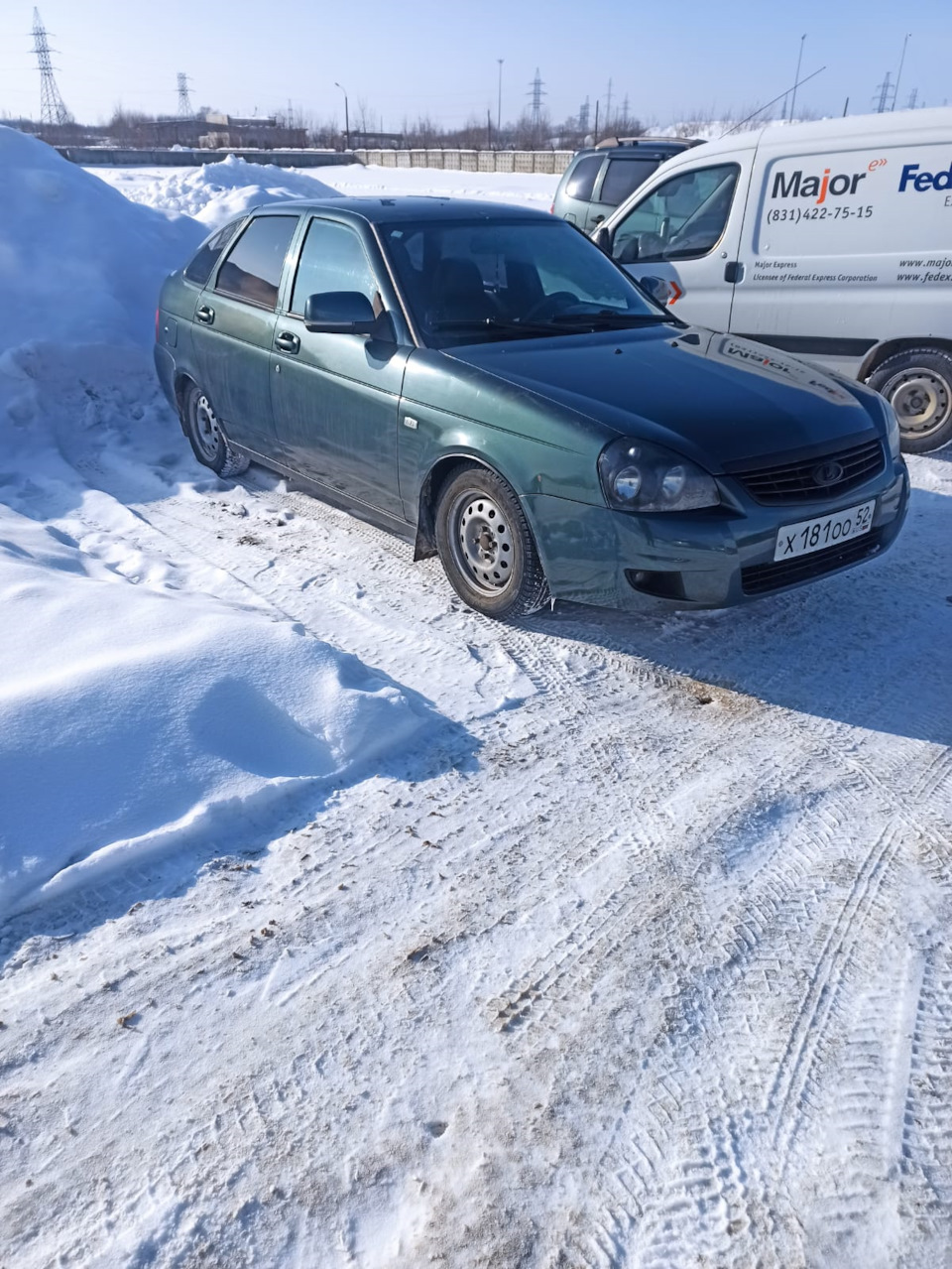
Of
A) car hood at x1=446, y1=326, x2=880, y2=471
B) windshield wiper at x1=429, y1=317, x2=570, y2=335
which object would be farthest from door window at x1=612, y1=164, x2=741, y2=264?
windshield wiper at x1=429, y1=317, x2=570, y2=335

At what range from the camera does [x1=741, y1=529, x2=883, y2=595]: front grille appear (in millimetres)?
3488

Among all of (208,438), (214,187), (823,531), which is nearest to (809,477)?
(823,531)

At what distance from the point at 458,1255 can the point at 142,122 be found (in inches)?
2638

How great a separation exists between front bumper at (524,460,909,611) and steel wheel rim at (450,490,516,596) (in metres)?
0.24

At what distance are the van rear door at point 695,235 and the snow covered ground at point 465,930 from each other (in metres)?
3.41

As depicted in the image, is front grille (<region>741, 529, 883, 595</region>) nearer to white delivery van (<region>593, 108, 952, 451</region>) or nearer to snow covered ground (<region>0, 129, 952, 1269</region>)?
snow covered ground (<region>0, 129, 952, 1269</region>)

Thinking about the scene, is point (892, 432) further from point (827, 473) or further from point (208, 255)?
point (208, 255)

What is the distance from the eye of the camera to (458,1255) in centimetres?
174

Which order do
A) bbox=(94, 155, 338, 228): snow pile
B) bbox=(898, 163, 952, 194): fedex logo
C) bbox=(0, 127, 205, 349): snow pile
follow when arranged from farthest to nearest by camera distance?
bbox=(94, 155, 338, 228): snow pile < bbox=(0, 127, 205, 349): snow pile < bbox=(898, 163, 952, 194): fedex logo

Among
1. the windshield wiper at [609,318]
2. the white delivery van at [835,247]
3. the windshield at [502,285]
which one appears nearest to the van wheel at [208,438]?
the windshield at [502,285]

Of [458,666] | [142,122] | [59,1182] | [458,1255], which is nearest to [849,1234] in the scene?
[458,1255]

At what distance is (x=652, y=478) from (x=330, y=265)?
2227 mm

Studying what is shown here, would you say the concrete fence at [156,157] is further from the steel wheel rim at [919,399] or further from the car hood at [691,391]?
the car hood at [691,391]

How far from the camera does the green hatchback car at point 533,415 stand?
3.44m
